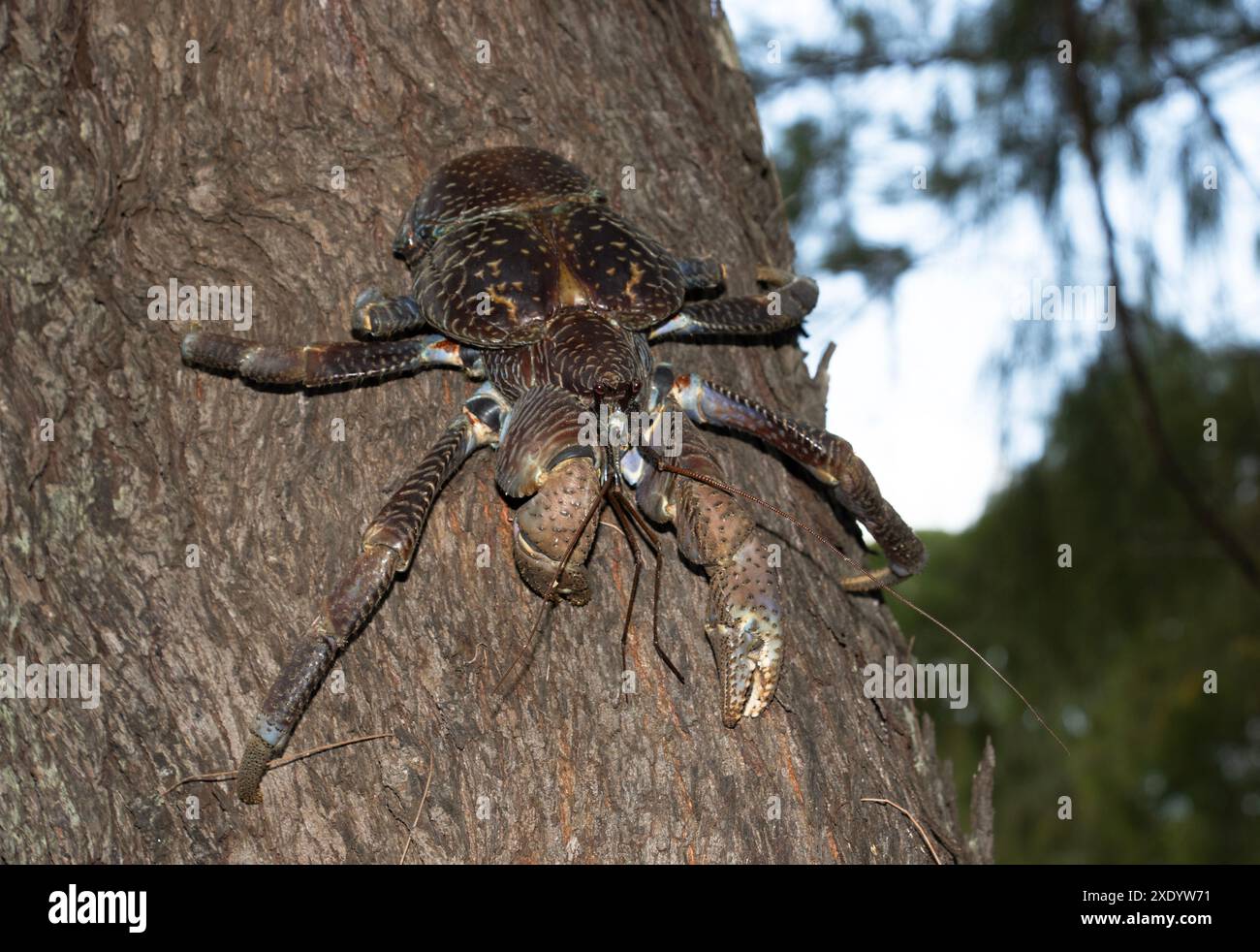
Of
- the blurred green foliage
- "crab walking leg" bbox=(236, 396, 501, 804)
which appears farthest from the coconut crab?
the blurred green foliage

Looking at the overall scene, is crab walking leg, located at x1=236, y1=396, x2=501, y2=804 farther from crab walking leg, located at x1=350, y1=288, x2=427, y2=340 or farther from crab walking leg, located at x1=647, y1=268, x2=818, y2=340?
crab walking leg, located at x1=647, y1=268, x2=818, y2=340

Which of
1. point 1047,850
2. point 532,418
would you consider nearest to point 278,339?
point 532,418

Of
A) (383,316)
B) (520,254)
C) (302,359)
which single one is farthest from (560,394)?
(302,359)

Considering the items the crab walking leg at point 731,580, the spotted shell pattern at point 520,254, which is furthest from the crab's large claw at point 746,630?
the spotted shell pattern at point 520,254

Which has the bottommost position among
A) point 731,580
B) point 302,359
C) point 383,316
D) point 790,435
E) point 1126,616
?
point 731,580

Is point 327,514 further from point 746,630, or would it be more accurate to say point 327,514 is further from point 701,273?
point 701,273

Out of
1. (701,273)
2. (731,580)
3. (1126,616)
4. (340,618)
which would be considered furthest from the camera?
(1126,616)

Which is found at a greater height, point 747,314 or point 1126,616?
point 747,314
